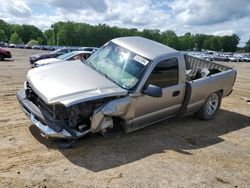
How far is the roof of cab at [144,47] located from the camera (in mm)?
6852

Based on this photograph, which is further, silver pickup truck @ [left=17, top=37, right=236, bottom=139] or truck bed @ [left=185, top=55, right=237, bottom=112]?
truck bed @ [left=185, top=55, right=237, bottom=112]

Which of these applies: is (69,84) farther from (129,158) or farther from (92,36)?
(92,36)

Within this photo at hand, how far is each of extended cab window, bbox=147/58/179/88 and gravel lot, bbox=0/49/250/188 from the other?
3.56ft

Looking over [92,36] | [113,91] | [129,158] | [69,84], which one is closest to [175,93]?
[113,91]

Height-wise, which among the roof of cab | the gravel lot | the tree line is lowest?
the tree line

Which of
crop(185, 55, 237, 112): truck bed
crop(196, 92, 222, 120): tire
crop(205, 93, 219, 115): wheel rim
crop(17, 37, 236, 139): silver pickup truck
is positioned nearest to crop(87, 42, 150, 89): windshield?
crop(17, 37, 236, 139): silver pickup truck

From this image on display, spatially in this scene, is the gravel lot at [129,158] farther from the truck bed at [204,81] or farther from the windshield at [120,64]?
the windshield at [120,64]

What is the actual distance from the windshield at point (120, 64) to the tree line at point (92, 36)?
126 meters

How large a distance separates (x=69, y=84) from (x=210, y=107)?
4.34m

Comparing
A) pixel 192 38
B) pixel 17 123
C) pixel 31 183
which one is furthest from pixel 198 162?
pixel 192 38

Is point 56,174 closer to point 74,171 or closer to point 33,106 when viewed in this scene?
point 74,171

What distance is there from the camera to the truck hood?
5.35 m

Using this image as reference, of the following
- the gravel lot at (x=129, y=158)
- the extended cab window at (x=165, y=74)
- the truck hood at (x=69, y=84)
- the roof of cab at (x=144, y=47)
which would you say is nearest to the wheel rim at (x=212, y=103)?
the gravel lot at (x=129, y=158)

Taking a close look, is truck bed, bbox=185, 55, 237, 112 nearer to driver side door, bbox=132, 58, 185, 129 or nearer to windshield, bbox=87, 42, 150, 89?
driver side door, bbox=132, 58, 185, 129
